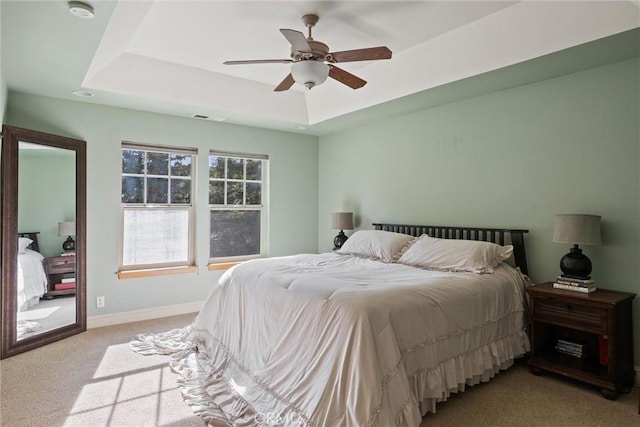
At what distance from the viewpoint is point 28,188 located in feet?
11.6

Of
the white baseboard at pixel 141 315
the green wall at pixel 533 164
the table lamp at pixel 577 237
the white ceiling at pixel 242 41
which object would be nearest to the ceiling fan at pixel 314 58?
the white ceiling at pixel 242 41

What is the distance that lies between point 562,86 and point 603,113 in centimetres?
42

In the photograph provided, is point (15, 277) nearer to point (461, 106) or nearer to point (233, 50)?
point (233, 50)

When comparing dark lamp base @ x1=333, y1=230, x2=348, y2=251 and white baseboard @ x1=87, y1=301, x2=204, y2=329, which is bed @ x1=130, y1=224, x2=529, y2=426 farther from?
dark lamp base @ x1=333, y1=230, x2=348, y2=251

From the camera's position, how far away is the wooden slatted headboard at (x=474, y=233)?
11.3ft

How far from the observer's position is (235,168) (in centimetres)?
530

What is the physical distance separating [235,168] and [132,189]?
1.38m

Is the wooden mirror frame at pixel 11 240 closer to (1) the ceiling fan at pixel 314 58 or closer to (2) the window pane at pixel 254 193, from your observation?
(1) the ceiling fan at pixel 314 58

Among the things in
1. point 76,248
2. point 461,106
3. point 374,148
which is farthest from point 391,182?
Answer: point 76,248

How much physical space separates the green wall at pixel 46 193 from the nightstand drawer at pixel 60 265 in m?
0.07

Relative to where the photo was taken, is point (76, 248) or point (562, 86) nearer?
point (562, 86)

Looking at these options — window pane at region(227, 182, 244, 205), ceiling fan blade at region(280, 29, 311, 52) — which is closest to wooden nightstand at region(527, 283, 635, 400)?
ceiling fan blade at region(280, 29, 311, 52)

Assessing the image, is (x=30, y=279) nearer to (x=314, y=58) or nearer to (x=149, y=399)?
(x=149, y=399)

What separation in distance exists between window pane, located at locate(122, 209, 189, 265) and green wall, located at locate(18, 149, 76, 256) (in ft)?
2.25
